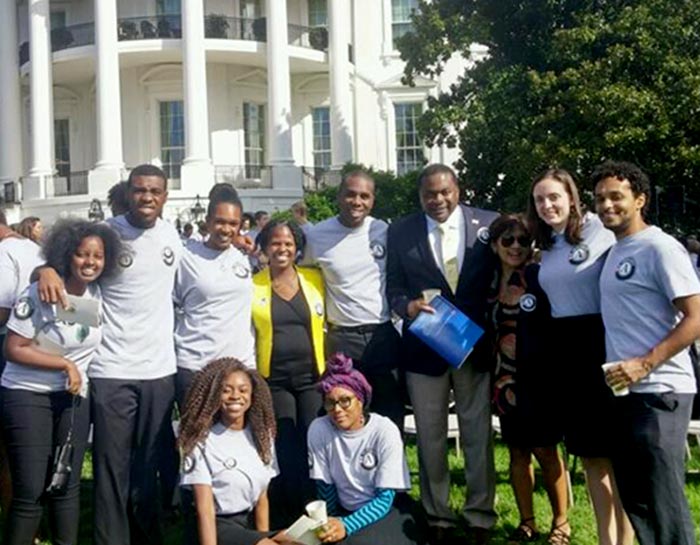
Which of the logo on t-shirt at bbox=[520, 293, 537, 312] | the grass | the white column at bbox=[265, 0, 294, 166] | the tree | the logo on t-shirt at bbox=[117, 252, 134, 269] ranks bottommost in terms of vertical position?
the grass

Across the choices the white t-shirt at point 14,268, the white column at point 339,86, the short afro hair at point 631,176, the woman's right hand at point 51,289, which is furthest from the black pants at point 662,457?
the white column at point 339,86

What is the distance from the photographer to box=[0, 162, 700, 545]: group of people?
4.58 meters

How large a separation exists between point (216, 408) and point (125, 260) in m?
1.03

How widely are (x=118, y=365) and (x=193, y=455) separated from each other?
2.30 ft

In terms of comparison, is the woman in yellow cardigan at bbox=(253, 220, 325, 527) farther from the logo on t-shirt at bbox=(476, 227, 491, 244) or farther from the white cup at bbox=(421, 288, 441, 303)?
the logo on t-shirt at bbox=(476, 227, 491, 244)

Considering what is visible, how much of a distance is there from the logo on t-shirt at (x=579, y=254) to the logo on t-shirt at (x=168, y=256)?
239 centimetres

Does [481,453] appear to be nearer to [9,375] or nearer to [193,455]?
[193,455]

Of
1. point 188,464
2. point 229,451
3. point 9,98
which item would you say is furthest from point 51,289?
point 9,98

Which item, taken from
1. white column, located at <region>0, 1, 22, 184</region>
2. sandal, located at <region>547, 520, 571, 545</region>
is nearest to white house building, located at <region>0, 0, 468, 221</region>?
white column, located at <region>0, 1, 22, 184</region>

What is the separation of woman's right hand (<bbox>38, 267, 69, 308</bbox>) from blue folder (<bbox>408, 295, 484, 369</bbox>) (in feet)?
6.85

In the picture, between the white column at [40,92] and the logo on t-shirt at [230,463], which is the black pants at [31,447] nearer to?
the logo on t-shirt at [230,463]

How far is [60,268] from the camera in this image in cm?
527

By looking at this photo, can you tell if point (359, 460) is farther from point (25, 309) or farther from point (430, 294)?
point (25, 309)

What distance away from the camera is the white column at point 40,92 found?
27.9 meters
